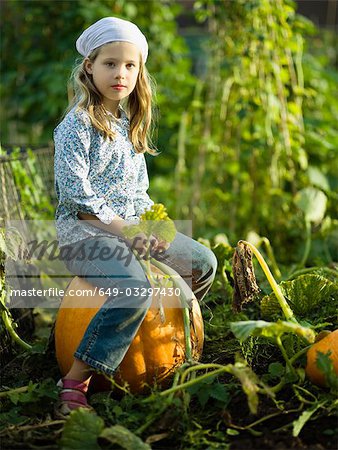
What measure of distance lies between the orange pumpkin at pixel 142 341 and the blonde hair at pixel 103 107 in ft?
1.87

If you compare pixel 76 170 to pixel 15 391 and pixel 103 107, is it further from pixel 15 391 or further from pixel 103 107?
pixel 15 391

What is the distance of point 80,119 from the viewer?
272cm

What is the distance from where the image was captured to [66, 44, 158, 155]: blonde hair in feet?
9.14

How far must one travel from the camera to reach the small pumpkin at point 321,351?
2.48 m

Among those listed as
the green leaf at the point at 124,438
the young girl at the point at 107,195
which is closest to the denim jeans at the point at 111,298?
the young girl at the point at 107,195

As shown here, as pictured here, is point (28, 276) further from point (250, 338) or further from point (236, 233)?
point (236, 233)

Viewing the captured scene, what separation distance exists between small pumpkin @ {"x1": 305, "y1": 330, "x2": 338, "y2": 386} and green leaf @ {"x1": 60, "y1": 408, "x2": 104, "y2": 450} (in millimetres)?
740

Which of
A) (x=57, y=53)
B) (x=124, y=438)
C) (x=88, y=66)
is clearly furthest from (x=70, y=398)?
(x=57, y=53)

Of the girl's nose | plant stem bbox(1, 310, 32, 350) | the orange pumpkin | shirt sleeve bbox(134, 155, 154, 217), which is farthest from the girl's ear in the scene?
plant stem bbox(1, 310, 32, 350)

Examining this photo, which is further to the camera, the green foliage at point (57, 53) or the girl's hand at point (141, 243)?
the green foliage at point (57, 53)

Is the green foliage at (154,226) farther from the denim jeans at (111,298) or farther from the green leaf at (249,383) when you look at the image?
the green leaf at (249,383)

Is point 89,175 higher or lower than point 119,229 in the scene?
higher

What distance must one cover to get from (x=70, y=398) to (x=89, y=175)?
2.64 ft

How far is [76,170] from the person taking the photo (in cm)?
264
